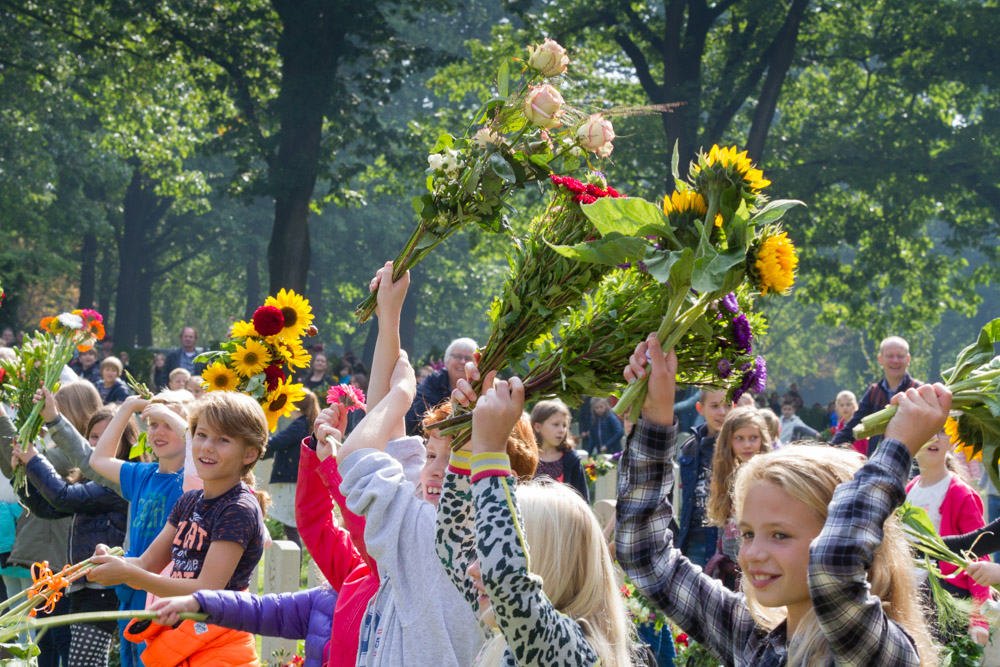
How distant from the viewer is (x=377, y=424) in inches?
115

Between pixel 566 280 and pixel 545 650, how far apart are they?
3.18 feet

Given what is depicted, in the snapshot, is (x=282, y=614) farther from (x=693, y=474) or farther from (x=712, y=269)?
(x=693, y=474)

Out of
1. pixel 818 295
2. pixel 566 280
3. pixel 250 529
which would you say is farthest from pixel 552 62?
pixel 818 295

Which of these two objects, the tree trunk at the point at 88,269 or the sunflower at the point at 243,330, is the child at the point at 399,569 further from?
the tree trunk at the point at 88,269

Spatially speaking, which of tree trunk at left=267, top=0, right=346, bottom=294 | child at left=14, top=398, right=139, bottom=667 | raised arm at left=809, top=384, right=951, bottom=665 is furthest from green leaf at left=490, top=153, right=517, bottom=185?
tree trunk at left=267, top=0, right=346, bottom=294

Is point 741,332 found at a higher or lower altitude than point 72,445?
higher

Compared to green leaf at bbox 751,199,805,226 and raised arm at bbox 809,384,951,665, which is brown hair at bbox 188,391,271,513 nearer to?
green leaf at bbox 751,199,805,226

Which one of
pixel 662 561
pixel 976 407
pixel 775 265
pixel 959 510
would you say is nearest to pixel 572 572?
pixel 662 561

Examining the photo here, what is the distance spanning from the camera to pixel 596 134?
2.75m

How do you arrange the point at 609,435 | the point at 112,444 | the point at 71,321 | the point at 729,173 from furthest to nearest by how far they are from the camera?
the point at 609,435 < the point at 71,321 < the point at 112,444 < the point at 729,173

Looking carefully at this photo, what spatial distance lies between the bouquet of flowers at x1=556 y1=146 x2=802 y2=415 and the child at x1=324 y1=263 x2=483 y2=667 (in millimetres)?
778

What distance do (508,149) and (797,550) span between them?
133 centimetres

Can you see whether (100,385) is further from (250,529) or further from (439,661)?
(439,661)

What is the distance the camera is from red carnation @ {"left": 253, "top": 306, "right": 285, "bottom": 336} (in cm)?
433
